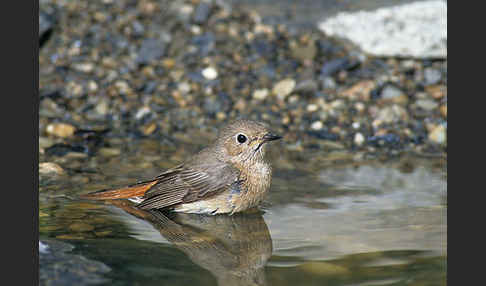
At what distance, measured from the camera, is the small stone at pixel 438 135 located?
27.0 feet

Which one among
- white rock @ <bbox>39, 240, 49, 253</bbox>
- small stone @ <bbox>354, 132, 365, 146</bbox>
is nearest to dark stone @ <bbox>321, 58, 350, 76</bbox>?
small stone @ <bbox>354, 132, 365, 146</bbox>

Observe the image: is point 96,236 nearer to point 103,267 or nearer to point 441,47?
point 103,267

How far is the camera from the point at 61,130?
323 inches

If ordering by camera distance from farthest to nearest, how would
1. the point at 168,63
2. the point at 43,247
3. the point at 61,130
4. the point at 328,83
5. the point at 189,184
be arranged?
the point at 168,63, the point at 328,83, the point at 61,130, the point at 189,184, the point at 43,247

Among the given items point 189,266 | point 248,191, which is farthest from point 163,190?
point 189,266

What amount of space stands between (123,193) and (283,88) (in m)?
3.60

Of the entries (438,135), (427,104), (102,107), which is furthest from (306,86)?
(102,107)

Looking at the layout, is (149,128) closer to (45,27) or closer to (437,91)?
(45,27)

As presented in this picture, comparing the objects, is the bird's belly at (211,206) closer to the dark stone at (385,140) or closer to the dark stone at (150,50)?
the dark stone at (385,140)

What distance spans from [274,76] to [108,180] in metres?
3.50

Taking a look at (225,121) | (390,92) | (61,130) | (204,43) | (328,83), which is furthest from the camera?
(204,43)

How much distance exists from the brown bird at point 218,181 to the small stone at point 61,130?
2.05m

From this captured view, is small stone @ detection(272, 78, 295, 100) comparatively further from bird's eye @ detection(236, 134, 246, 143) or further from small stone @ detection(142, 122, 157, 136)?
bird's eye @ detection(236, 134, 246, 143)

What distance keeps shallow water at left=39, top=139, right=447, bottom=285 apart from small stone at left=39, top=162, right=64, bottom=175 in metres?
0.09
